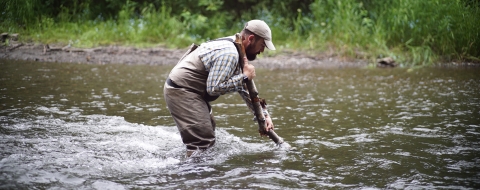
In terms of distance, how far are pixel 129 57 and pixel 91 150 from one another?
22.9 feet

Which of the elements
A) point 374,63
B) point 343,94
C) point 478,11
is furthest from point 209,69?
point 478,11

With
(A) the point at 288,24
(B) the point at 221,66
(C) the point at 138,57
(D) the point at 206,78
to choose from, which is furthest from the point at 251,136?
(A) the point at 288,24

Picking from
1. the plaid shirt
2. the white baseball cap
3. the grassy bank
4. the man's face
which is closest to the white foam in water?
the plaid shirt

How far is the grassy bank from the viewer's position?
11594 millimetres

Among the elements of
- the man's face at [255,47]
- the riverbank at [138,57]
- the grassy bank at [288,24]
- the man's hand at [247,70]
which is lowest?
the riverbank at [138,57]

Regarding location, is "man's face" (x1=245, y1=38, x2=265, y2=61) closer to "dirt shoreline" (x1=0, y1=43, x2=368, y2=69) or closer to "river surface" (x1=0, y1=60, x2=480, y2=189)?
"river surface" (x1=0, y1=60, x2=480, y2=189)

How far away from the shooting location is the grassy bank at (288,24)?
1159cm

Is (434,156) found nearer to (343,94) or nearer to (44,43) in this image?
(343,94)

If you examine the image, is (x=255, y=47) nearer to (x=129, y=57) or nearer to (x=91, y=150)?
(x=91, y=150)

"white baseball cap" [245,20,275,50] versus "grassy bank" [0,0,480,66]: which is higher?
"white baseball cap" [245,20,275,50]

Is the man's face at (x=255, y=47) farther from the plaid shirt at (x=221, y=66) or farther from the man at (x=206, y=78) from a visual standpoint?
the plaid shirt at (x=221, y=66)

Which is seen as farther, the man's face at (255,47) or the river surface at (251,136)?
the man's face at (255,47)

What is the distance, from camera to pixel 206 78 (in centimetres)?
481

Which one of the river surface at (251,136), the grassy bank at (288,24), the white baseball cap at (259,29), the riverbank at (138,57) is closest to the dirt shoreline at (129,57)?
the riverbank at (138,57)
